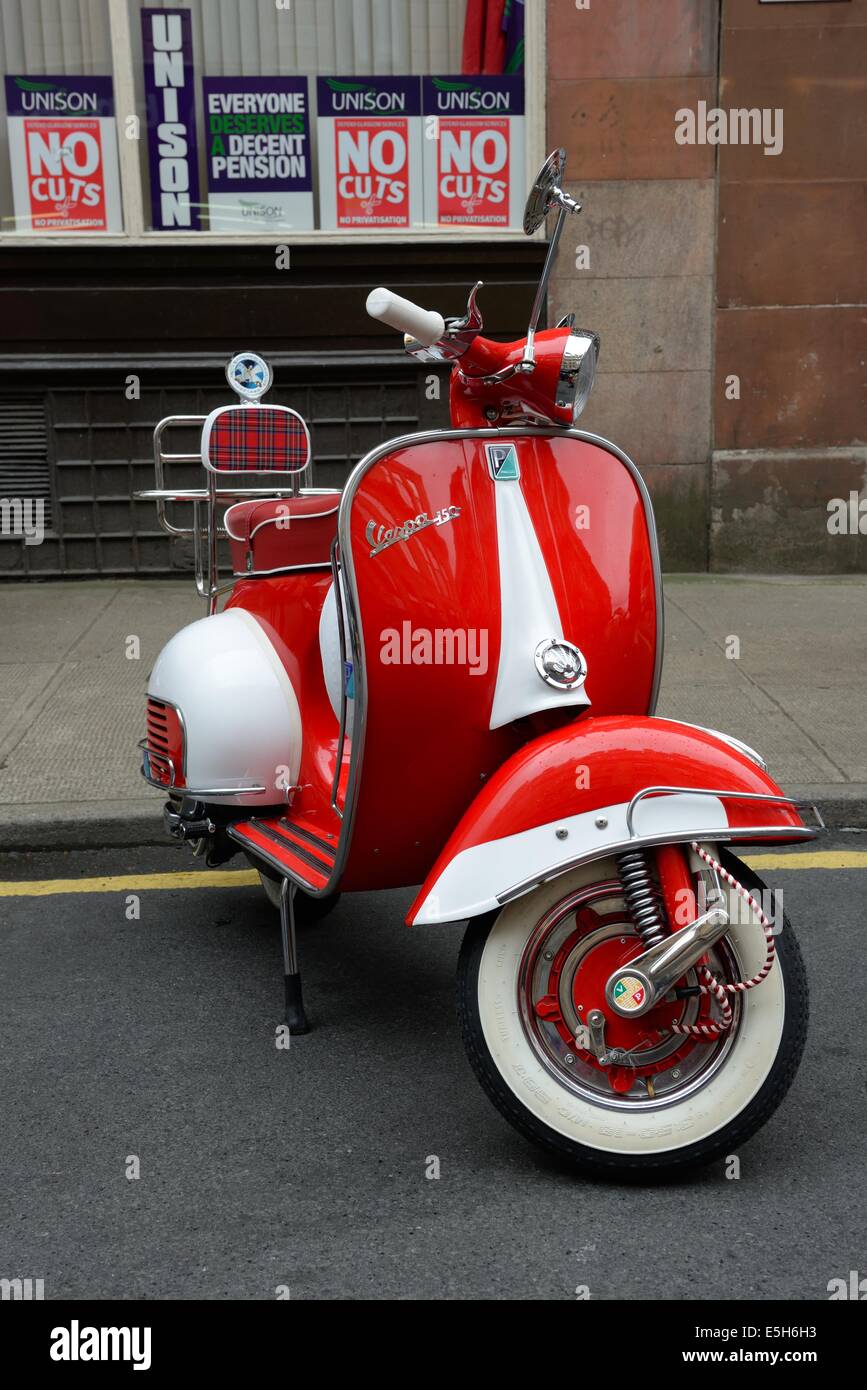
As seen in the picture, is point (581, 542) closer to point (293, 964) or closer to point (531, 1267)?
point (293, 964)

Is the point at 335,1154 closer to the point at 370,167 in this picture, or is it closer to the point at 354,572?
the point at 354,572

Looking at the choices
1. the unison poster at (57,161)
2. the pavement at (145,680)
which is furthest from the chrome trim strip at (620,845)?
the unison poster at (57,161)

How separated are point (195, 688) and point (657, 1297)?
1.91 m

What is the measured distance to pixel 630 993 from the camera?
2.60m

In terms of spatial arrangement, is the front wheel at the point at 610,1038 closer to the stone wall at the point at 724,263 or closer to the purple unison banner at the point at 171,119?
the stone wall at the point at 724,263

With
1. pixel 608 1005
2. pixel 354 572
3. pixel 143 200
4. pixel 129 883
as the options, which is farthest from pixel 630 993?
pixel 143 200

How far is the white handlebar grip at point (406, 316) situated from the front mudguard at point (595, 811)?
0.86 meters

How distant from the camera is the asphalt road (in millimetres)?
2441

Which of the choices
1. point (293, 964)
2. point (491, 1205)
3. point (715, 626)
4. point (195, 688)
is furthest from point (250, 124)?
point (491, 1205)

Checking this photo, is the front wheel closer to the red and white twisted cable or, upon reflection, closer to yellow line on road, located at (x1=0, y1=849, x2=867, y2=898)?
the red and white twisted cable

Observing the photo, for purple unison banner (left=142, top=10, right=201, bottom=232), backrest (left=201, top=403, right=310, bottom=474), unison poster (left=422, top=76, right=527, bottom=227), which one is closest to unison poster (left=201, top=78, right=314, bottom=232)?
purple unison banner (left=142, top=10, right=201, bottom=232)

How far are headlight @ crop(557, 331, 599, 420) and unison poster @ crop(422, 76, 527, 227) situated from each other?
6576mm

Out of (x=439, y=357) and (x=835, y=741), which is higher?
(x=439, y=357)

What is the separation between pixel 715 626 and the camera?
25.1 ft
